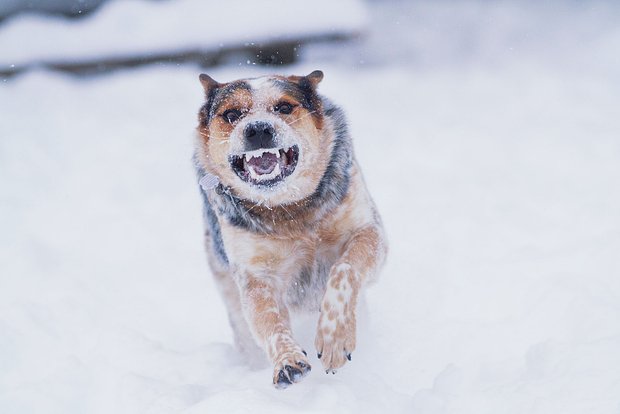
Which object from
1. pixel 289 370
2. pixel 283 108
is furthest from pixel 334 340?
pixel 283 108

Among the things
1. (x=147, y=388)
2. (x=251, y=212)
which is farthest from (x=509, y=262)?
(x=147, y=388)

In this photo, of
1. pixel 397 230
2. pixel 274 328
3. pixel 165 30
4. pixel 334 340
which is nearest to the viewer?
pixel 334 340

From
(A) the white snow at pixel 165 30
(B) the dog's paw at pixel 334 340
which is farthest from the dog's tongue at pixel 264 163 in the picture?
(A) the white snow at pixel 165 30

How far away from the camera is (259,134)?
281 centimetres

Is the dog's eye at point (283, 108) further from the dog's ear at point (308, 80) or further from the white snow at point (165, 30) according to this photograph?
the white snow at point (165, 30)

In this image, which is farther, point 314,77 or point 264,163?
point 314,77

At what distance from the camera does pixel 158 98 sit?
7.73 meters

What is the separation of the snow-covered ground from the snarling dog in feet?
1.30

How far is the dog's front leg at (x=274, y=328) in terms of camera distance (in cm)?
239

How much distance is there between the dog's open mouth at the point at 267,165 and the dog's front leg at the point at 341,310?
0.48 m

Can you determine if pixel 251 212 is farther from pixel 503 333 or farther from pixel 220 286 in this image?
pixel 503 333

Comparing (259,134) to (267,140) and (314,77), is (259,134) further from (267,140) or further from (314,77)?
(314,77)

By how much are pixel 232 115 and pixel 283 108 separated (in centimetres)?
25

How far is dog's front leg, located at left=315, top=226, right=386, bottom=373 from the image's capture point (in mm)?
2543
